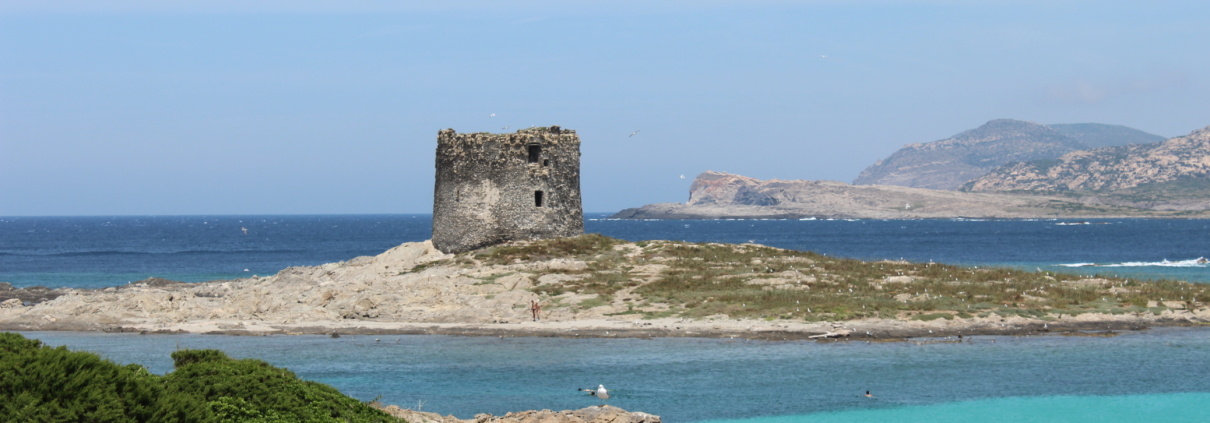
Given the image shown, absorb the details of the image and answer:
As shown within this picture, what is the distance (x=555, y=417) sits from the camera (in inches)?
603

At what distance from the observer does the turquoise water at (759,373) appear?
1778 centimetres

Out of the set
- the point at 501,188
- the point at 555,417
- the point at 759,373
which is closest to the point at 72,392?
the point at 555,417

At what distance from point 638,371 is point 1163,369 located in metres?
11.2

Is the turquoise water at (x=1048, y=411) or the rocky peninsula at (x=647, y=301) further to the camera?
the rocky peninsula at (x=647, y=301)

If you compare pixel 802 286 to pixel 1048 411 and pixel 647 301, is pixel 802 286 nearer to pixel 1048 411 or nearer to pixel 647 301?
pixel 647 301

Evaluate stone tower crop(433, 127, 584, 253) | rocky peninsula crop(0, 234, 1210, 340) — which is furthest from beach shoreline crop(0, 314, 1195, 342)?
stone tower crop(433, 127, 584, 253)

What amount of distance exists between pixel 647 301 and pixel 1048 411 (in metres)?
13.8

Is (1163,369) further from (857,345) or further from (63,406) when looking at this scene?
(63,406)

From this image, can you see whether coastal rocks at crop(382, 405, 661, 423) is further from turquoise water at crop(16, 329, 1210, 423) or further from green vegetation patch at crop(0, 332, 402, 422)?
green vegetation patch at crop(0, 332, 402, 422)

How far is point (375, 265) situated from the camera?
37.8 metres

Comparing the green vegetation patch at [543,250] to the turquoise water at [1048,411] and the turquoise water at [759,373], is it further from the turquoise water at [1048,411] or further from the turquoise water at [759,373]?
the turquoise water at [1048,411]

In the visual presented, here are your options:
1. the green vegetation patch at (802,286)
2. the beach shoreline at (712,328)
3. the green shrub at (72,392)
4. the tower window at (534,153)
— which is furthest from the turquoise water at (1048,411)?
the tower window at (534,153)

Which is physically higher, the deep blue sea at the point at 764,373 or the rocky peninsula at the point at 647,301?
the rocky peninsula at the point at 647,301

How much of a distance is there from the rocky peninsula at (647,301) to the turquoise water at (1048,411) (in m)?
7.24
